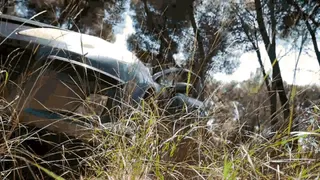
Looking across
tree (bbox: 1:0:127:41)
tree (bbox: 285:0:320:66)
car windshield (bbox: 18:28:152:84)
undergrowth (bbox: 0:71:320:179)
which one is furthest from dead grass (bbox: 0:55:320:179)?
tree (bbox: 285:0:320:66)

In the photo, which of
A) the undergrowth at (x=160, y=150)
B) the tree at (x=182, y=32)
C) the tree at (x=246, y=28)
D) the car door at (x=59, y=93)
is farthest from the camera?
A: the tree at (x=246, y=28)

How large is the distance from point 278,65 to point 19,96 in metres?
0.64

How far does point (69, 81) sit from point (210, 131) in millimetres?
385

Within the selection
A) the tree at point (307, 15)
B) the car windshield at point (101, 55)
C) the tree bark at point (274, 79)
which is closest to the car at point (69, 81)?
the car windshield at point (101, 55)

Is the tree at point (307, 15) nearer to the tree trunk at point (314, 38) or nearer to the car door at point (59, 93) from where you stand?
the tree trunk at point (314, 38)

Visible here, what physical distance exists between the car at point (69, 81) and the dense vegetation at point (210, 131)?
5cm

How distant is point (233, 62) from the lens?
5.19 ft

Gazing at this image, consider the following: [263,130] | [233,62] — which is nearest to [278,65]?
[263,130]

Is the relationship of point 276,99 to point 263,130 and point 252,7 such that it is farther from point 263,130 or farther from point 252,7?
point 252,7

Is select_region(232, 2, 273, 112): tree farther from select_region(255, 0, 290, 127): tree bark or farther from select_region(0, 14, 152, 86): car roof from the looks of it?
select_region(0, 14, 152, 86): car roof

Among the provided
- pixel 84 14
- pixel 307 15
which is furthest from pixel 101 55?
pixel 307 15

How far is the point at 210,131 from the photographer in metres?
0.88

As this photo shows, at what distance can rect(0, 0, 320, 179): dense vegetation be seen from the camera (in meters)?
0.71

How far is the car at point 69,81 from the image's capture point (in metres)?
0.91
